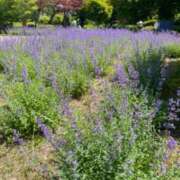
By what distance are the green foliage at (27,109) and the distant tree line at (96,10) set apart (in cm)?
2025

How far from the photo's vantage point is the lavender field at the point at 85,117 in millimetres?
2959

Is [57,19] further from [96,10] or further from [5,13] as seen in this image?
[5,13]

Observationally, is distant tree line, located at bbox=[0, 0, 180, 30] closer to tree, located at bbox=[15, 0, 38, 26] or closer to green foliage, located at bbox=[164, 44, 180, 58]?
tree, located at bbox=[15, 0, 38, 26]

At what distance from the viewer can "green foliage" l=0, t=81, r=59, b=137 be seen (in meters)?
4.47

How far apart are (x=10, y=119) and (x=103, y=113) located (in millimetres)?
1158

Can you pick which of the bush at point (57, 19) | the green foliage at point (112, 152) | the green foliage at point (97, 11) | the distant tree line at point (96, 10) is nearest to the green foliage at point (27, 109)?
the green foliage at point (112, 152)

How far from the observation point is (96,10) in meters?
32.7

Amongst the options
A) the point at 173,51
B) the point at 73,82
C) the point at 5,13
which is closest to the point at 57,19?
the point at 5,13

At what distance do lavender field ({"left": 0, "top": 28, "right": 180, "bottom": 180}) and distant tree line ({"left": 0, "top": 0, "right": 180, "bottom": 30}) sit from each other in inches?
682

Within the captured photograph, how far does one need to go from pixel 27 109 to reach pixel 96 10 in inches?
1132

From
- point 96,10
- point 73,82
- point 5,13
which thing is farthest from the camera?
point 96,10

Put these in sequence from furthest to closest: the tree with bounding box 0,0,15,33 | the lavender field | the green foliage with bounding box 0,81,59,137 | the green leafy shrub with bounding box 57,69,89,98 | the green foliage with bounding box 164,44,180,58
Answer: the tree with bounding box 0,0,15,33 → the green foliage with bounding box 164,44,180,58 → the green leafy shrub with bounding box 57,69,89,98 → the green foliage with bounding box 0,81,59,137 → the lavender field

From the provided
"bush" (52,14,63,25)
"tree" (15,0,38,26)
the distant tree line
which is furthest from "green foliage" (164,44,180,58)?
"bush" (52,14,63,25)

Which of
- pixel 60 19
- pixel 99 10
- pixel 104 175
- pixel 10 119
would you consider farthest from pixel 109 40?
pixel 60 19
